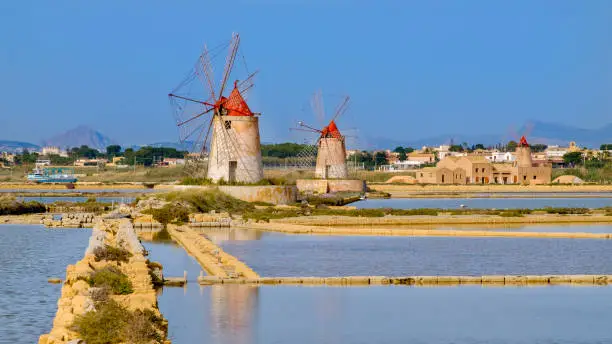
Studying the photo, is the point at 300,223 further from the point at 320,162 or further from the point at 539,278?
the point at 320,162

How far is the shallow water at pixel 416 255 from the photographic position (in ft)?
74.7

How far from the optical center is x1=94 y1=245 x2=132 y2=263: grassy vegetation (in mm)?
19344

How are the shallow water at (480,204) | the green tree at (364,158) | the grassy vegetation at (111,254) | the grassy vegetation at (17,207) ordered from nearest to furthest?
the grassy vegetation at (111,254) < the grassy vegetation at (17,207) < the shallow water at (480,204) < the green tree at (364,158)

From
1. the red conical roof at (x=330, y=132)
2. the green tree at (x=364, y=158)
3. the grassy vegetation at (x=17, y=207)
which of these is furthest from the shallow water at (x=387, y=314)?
the green tree at (x=364, y=158)

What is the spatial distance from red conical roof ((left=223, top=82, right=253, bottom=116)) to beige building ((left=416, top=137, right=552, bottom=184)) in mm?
52004

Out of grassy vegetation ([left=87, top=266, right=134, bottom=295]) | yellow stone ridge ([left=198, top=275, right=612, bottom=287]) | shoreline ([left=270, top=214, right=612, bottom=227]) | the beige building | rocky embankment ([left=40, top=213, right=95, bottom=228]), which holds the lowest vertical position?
yellow stone ridge ([left=198, top=275, right=612, bottom=287])

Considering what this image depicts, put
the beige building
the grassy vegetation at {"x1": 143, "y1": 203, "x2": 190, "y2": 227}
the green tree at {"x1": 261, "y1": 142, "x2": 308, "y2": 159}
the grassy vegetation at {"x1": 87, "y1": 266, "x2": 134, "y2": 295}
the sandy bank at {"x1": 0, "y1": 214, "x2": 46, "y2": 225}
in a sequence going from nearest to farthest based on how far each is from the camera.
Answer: the grassy vegetation at {"x1": 87, "y1": 266, "x2": 134, "y2": 295}
the grassy vegetation at {"x1": 143, "y1": 203, "x2": 190, "y2": 227}
the sandy bank at {"x1": 0, "y1": 214, "x2": 46, "y2": 225}
the beige building
the green tree at {"x1": 261, "y1": 142, "x2": 308, "y2": 159}

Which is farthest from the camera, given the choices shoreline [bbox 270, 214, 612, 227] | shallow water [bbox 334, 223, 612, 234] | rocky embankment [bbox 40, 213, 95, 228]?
shoreline [bbox 270, 214, 612, 227]

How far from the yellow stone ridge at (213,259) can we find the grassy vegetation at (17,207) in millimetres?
15160

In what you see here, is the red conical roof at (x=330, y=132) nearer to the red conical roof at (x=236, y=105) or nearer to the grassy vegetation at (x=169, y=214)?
the red conical roof at (x=236, y=105)

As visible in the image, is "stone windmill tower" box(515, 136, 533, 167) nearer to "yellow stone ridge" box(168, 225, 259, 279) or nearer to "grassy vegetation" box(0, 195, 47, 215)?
"grassy vegetation" box(0, 195, 47, 215)

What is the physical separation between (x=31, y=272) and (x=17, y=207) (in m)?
24.0

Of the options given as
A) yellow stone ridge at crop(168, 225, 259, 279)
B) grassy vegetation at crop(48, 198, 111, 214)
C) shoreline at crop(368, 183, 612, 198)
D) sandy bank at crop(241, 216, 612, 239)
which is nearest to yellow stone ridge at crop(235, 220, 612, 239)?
sandy bank at crop(241, 216, 612, 239)

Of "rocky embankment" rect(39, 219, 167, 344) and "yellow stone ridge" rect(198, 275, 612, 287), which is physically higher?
"rocky embankment" rect(39, 219, 167, 344)
